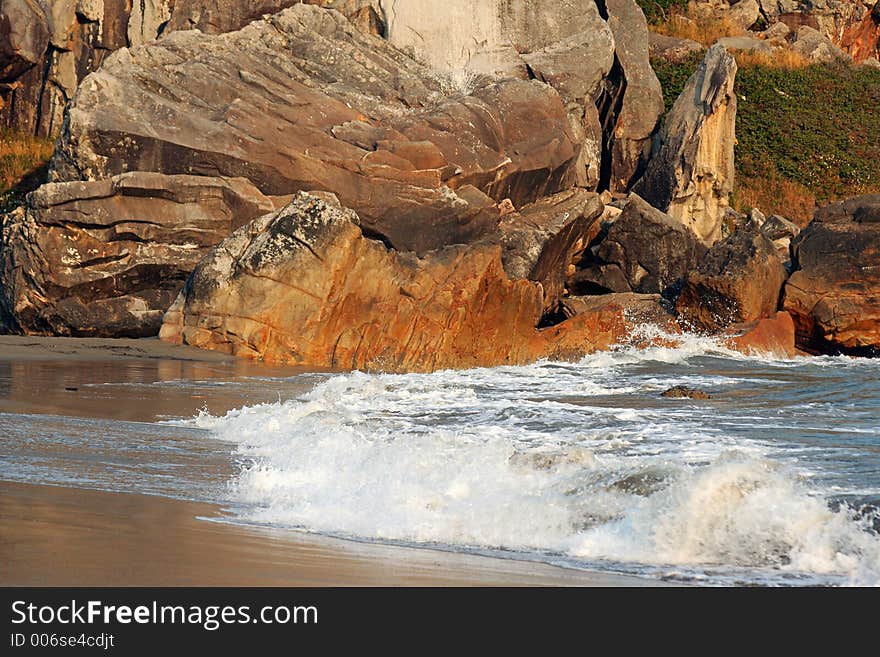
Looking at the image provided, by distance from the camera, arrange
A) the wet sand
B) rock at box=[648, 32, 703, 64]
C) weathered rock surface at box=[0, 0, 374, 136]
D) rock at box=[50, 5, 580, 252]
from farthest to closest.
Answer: rock at box=[648, 32, 703, 64] < weathered rock surface at box=[0, 0, 374, 136] < rock at box=[50, 5, 580, 252] < the wet sand

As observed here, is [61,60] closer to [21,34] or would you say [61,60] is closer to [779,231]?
[21,34]

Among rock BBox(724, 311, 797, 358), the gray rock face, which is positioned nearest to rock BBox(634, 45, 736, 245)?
rock BBox(724, 311, 797, 358)

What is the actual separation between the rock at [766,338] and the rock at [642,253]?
3150 millimetres

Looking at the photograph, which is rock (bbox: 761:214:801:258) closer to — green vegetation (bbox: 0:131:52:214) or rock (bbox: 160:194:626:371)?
rock (bbox: 160:194:626:371)

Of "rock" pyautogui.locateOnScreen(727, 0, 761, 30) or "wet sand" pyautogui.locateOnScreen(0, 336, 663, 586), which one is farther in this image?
"rock" pyautogui.locateOnScreen(727, 0, 761, 30)

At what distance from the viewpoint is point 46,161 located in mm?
25469

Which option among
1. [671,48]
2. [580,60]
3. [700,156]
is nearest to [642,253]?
[700,156]

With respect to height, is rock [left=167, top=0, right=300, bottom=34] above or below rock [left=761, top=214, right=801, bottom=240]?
above

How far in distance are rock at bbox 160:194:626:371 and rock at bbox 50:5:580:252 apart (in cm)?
226

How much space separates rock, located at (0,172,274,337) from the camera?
16.7 meters

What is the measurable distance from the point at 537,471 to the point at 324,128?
1378 centimetres

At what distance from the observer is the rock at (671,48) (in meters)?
34.3

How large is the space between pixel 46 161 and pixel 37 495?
2199 cm
